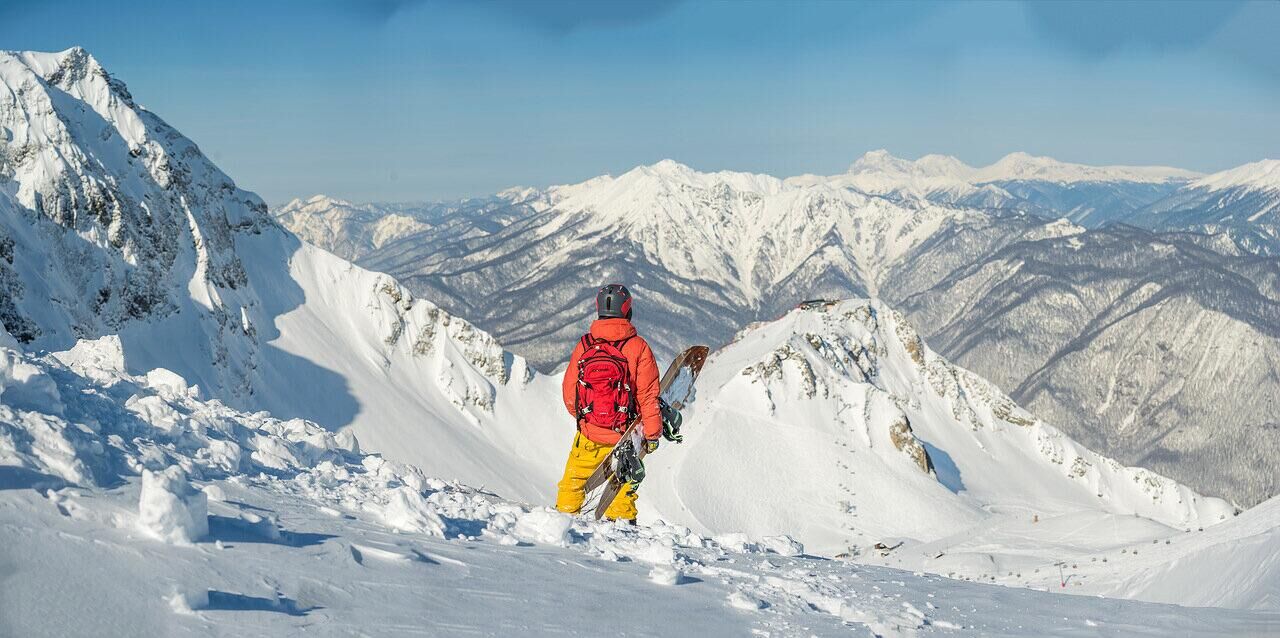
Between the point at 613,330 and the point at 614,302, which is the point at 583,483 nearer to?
the point at 613,330

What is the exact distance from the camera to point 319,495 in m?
10.5

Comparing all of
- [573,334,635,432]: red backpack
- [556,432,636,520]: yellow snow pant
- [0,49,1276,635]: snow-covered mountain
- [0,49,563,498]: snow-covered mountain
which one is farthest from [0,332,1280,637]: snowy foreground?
[0,49,563,498]: snow-covered mountain

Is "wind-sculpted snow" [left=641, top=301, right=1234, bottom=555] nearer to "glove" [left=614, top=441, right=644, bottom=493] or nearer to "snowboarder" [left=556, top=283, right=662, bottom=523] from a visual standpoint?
"glove" [left=614, top=441, right=644, bottom=493]

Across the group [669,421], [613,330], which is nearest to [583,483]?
[669,421]

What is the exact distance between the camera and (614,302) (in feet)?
47.5

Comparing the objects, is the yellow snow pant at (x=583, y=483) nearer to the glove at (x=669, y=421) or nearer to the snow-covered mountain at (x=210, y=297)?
the glove at (x=669, y=421)

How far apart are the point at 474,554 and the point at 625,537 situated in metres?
3.29

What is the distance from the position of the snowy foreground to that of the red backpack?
2.60 meters

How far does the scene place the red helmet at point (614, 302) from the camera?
47.5ft

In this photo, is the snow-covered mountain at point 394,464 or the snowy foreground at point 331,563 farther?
the snow-covered mountain at point 394,464

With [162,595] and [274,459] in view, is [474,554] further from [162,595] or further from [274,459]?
[274,459]

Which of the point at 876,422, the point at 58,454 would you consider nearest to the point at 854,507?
the point at 876,422

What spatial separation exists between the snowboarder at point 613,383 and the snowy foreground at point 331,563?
237cm

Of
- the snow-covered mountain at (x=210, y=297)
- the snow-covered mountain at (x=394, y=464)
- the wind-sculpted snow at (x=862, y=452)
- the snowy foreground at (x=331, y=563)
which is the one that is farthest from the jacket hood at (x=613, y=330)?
the wind-sculpted snow at (x=862, y=452)
